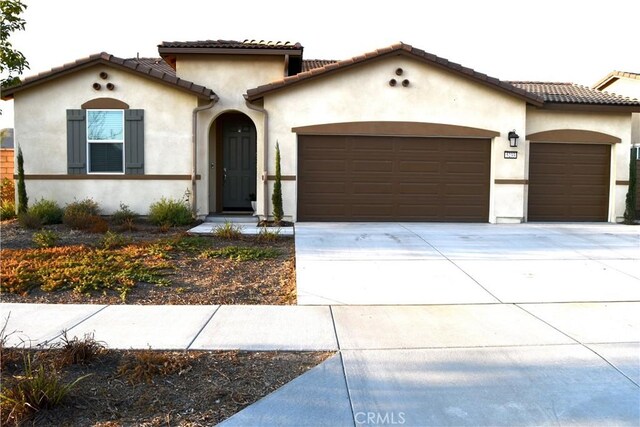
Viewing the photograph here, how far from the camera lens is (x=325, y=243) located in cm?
1169

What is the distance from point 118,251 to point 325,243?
159 inches

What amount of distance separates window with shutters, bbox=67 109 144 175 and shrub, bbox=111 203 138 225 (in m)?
0.98

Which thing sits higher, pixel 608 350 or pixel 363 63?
pixel 363 63

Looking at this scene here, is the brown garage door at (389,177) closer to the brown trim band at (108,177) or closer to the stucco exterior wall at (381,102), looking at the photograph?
the stucco exterior wall at (381,102)

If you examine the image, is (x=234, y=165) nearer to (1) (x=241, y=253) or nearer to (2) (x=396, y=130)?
(2) (x=396, y=130)

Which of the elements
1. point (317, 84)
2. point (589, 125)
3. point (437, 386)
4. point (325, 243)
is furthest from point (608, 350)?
point (589, 125)

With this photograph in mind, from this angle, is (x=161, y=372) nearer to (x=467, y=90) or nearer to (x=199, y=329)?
(x=199, y=329)

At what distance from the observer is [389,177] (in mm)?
15250

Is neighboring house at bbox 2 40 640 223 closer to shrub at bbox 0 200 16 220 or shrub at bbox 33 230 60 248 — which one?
shrub at bbox 0 200 16 220

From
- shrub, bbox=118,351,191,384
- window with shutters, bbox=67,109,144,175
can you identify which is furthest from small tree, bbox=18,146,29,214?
shrub, bbox=118,351,191,384

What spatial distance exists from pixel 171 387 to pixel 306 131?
10.9 meters

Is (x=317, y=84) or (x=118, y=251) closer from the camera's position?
(x=118, y=251)

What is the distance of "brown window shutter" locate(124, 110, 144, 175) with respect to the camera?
49.1ft

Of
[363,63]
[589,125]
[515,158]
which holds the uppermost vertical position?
[363,63]
